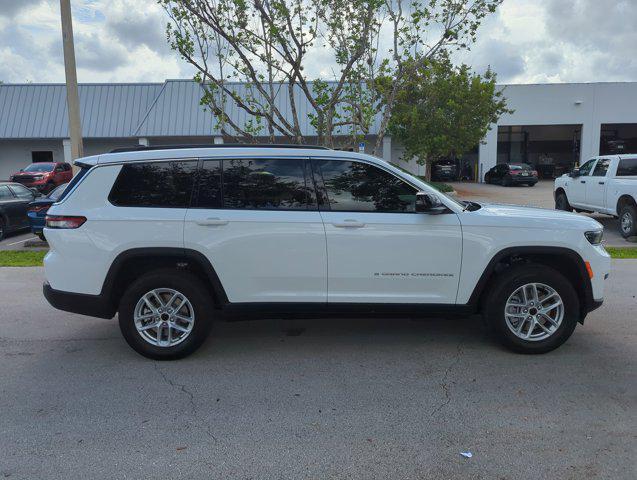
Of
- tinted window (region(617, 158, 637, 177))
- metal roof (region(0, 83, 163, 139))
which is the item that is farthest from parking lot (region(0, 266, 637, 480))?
metal roof (region(0, 83, 163, 139))

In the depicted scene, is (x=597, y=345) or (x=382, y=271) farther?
(x=597, y=345)

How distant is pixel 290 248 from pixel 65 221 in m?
2.02

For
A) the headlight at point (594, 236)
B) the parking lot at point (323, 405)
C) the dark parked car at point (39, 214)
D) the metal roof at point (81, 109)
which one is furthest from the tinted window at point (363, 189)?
the metal roof at point (81, 109)

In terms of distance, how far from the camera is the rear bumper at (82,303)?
467cm

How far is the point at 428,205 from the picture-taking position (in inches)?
178

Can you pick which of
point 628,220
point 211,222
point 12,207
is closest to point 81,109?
point 12,207

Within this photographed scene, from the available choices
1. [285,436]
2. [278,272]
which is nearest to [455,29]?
[278,272]

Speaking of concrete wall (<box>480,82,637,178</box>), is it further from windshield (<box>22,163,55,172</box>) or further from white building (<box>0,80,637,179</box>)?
windshield (<box>22,163,55,172</box>)

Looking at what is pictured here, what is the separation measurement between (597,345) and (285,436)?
3.40 metres

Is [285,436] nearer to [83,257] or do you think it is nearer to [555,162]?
[83,257]

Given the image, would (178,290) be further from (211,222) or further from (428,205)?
(428,205)

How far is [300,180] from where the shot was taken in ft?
15.5

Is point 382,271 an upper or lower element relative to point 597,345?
upper

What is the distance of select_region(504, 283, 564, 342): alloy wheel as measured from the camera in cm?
470
